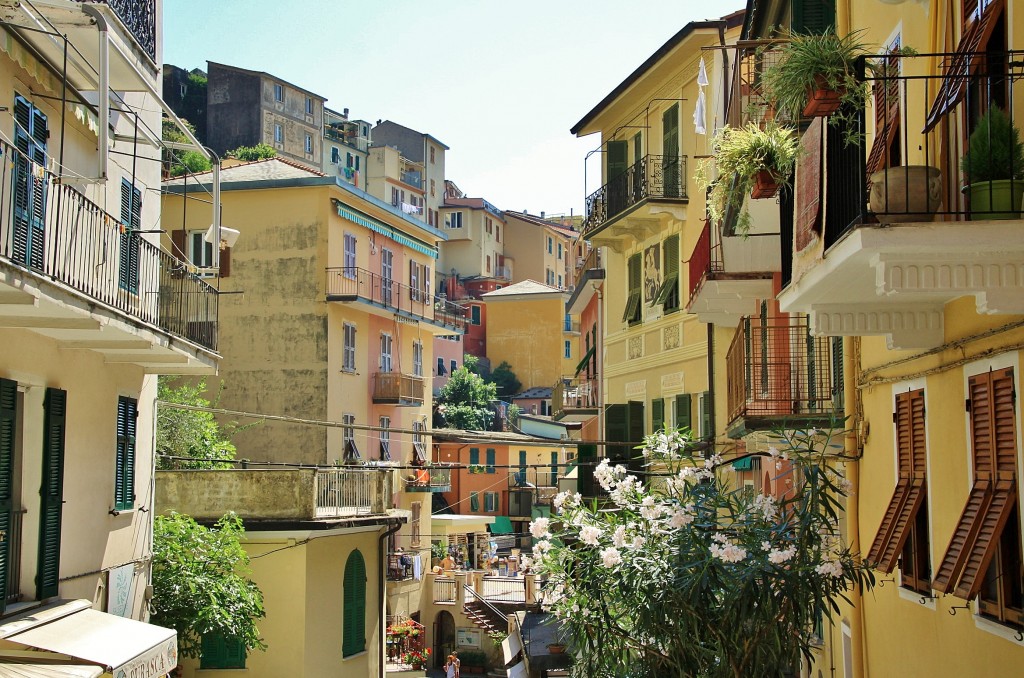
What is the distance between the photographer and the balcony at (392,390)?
39031 mm

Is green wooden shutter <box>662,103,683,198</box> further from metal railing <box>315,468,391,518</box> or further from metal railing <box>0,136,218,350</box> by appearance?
metal railing <box>0,136,218,350</box>

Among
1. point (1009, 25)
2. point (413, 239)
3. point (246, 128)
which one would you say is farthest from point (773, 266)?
point (246, 128)

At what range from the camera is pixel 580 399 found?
34375 millimetres

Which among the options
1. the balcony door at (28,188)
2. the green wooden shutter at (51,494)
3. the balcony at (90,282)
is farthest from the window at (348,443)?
the balcony door at (28,188)

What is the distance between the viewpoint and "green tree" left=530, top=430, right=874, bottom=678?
8461 mm

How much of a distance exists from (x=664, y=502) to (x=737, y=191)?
389 centimetres

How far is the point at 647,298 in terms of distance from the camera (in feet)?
89.8

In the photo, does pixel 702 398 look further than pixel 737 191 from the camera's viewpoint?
Yes

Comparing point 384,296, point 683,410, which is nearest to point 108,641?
point 683,410

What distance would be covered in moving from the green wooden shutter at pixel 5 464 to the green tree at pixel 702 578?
5832 millimetres

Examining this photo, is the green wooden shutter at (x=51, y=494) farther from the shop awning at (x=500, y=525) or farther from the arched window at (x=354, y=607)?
the shop awning at (x=500, y=525)

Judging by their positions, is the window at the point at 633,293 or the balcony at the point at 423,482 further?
the balcony at the point at 423,482

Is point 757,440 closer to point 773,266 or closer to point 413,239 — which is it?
point 773,266

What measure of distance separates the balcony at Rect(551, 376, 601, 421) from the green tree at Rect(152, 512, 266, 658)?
46.6ft
